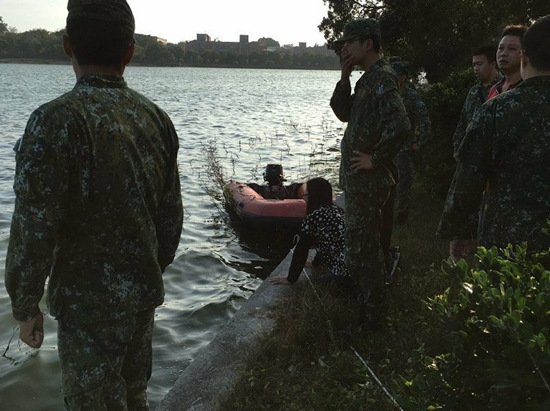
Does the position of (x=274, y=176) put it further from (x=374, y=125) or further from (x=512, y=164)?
(x=512, y=164)

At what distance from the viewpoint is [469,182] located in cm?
278

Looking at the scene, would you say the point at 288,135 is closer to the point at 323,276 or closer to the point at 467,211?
the point at 323,276

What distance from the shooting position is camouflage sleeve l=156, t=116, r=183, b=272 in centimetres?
254

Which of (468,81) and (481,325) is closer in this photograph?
(481,325)

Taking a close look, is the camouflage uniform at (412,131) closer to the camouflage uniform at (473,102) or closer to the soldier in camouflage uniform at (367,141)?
the camouflage uniform at (473,102)

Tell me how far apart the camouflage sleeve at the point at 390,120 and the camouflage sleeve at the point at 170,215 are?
160cm

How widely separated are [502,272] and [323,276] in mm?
3079

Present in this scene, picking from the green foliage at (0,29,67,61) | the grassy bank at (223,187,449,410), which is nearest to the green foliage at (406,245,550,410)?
the grassy bank at (223,187,449,410)

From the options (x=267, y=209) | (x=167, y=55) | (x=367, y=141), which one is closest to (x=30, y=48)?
(x=167, y=55)

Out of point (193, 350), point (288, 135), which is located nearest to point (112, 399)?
point (193, 350)

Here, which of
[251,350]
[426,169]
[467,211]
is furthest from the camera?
[426,169]

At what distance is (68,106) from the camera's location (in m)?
2.03

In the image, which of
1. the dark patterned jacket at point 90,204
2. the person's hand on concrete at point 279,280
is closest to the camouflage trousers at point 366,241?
the person's hand on concrete at point 279,280

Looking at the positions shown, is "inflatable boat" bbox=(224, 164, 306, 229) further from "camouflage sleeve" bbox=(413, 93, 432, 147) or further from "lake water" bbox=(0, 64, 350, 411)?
"camouflage sleeve" bbox=(413, 93, 432, 147)
